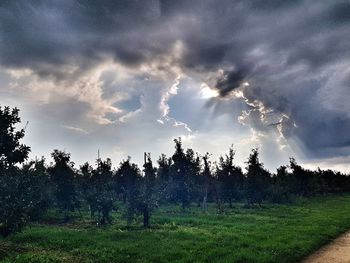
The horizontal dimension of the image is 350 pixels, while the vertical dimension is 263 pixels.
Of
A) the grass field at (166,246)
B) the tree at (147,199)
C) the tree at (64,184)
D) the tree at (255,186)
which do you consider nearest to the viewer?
the grass field at (166,246)

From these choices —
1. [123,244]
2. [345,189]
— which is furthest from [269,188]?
[345,189]

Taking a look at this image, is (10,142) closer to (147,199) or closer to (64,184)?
(147,199)

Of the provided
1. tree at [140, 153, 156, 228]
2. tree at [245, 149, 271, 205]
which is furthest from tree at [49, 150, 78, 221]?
tree at [245, 149, 271, 205]

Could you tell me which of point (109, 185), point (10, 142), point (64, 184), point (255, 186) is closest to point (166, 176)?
point (255, 186)

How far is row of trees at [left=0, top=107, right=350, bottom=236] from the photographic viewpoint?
1065 inches

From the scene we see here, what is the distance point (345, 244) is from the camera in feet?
92.3

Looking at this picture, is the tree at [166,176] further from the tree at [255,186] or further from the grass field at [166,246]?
the grass field at [166,246]

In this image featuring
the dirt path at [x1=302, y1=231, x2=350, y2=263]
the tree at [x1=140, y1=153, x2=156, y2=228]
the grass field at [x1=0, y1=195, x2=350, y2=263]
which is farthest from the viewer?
the tree at [x1=140, y1=153, x2=156, y2=228]

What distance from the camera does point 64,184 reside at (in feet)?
192

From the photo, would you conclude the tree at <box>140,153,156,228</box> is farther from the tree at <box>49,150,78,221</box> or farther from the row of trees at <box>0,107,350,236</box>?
the tree at <box>49,150,78,221</box>

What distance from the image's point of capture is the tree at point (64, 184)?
57.2 meters

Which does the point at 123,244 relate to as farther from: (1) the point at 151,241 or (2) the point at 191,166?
(2) the point at 191,166

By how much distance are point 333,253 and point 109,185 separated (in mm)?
27187

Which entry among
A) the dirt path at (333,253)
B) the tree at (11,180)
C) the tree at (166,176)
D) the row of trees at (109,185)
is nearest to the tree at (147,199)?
Answer: the row of trees at (109,185)
